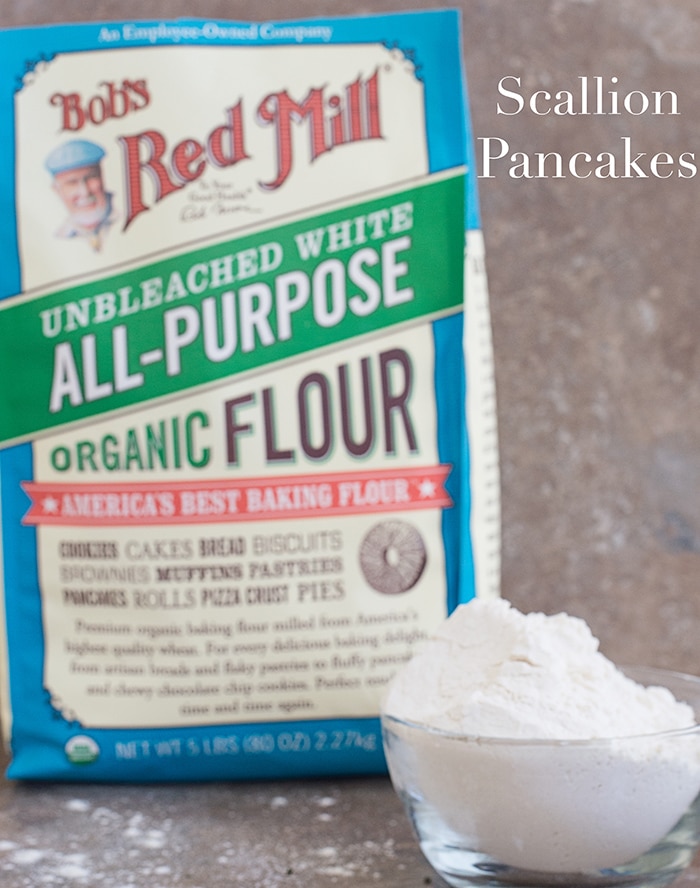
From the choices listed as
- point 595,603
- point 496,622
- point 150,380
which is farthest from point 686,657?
point 150,380

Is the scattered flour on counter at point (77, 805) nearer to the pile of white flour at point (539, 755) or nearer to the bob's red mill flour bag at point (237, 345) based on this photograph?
the bob's red mill flour bag at point (237, 345)

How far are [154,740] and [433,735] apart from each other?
273 mm

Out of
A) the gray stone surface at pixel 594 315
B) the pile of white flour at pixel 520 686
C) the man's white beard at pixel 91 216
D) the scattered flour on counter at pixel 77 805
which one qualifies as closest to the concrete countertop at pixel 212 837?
the scattered flour on counter at pixel 77 805

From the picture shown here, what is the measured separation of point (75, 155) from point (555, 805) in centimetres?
52

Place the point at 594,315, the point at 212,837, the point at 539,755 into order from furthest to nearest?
the point at 594,315 → the point at 212,837 → the point at 539,755

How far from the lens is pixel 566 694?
0.59 meters

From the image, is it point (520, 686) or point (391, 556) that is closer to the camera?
point (520, 686)

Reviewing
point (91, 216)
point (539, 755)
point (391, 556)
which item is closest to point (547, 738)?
point (539, 755)

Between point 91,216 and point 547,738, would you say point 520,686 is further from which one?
point 91,216

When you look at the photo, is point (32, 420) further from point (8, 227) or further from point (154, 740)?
point (154, 740)

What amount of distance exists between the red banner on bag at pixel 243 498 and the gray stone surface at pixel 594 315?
0.67 ft

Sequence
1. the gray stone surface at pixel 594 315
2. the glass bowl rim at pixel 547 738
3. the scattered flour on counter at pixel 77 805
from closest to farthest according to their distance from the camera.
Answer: the glass bowl rim at pixel 547 738 → the scattered flour on counter at pixel 77 805 → the gray stone surface at pixel 594 315

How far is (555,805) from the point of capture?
56cm

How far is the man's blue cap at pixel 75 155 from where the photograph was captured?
0.77 meters
